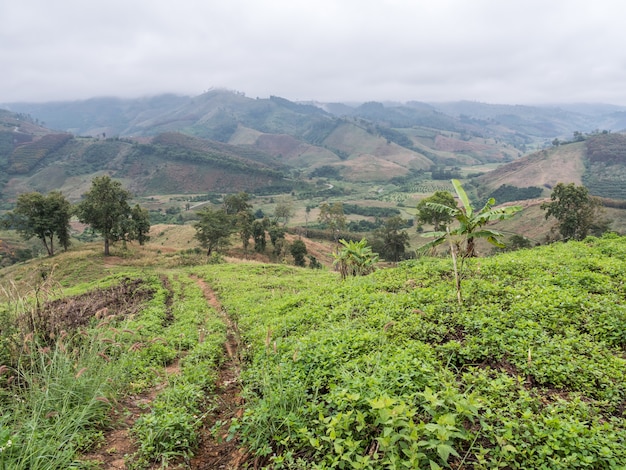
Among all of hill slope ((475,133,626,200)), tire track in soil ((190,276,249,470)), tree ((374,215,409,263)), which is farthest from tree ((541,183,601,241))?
hill slope ((475,133,626,200))

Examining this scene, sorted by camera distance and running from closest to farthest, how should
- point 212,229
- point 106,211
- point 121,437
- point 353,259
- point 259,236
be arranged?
point 121,437 → point 353,259 → point 106,211 → point 212,229 → point 259,236

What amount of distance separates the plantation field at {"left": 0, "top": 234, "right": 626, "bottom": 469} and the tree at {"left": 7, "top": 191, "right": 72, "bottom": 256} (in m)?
36.7

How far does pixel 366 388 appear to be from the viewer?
4.83 m

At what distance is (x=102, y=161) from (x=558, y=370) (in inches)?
8967

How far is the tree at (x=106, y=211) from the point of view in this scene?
36312 mm

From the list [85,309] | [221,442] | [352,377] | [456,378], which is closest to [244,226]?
[85,309]

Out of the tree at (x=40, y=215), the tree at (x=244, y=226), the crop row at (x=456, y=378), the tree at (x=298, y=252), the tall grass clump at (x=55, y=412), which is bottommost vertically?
the tree at (x=298, y=252)

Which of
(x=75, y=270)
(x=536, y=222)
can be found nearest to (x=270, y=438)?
(x=75, y=270)

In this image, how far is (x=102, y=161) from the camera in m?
193

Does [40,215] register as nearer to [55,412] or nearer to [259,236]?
[259,236]

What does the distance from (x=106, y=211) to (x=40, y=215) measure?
8.35 meters

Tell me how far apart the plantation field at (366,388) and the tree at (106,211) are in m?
31.5

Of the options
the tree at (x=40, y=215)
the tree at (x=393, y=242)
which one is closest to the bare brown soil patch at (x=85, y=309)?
the tree at (x=40, y=215)

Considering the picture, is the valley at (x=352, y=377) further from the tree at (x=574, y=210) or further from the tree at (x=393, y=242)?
the tree at (x=393, y=242)
